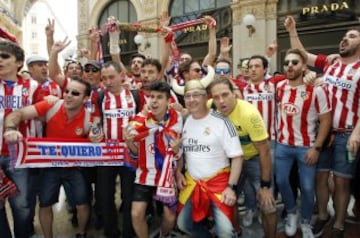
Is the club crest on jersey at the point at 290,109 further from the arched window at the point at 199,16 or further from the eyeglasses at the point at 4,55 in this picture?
the arched window at the point at 199,16

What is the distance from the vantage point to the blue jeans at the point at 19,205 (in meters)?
3.29

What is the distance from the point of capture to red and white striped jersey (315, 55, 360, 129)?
360 centimetres

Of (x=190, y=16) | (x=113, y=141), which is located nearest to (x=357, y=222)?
(x=113, y=141)

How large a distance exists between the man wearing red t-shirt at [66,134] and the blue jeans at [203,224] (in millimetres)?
1102

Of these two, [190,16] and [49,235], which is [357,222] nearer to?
[49,235]

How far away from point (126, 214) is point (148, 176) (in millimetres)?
629

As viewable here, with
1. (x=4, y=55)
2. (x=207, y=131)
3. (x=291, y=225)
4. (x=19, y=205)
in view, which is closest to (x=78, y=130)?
(x=19, y=205)

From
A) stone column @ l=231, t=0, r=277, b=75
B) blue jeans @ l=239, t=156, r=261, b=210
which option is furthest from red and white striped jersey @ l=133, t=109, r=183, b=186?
stone column @ l=231, t=0, r=277, b=75

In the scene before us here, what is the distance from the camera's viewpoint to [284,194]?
3795 mm

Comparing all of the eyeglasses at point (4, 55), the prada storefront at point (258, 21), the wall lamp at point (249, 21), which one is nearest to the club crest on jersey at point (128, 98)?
the eyeglasses at point (4, 55)

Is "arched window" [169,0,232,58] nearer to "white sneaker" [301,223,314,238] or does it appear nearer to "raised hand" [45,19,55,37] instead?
"raised hand" [45,19,55,37]

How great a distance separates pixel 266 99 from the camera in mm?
4664

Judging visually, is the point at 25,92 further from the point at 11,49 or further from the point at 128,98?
the point at 128,98

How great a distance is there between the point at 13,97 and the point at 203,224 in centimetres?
217
